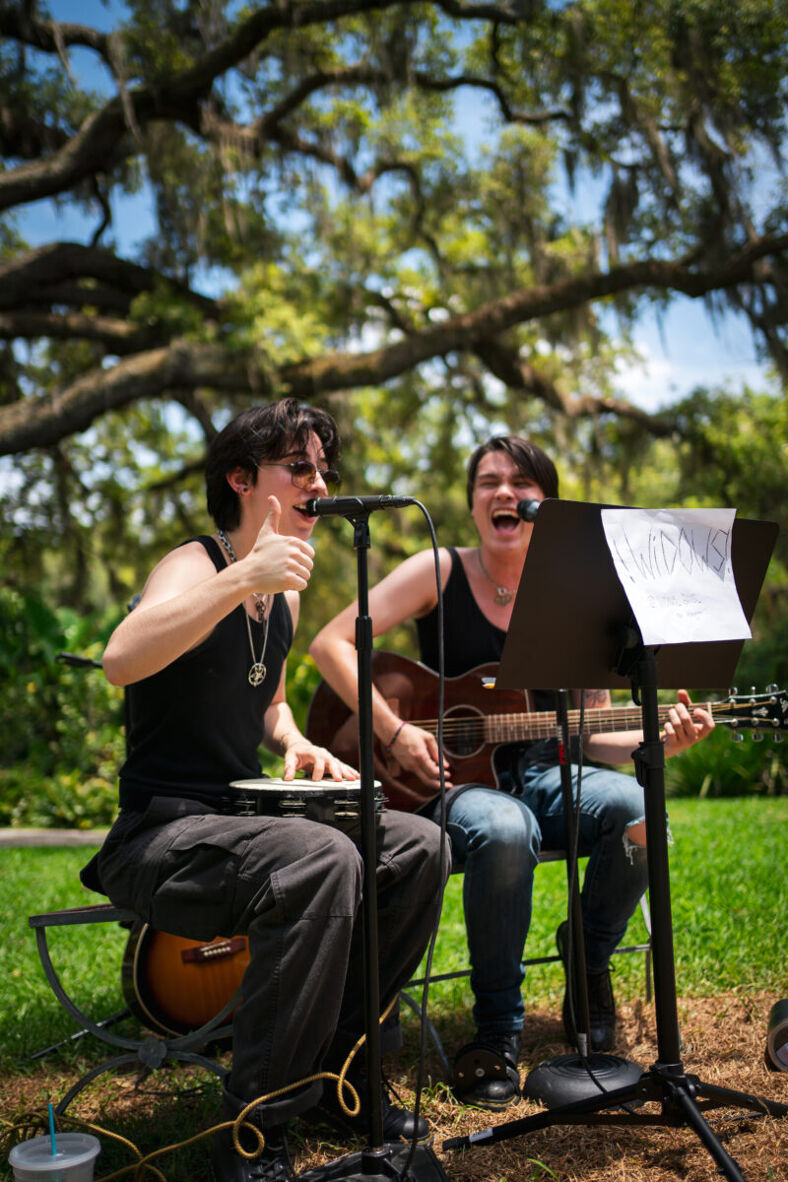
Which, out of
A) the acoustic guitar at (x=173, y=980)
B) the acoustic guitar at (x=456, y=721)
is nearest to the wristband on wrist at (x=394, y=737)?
the acoustic guitar at (x=456, y=721)

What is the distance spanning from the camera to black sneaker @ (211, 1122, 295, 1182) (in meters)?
2.00

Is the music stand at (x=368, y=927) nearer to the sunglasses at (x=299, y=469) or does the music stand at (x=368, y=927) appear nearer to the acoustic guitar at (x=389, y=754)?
the sunglasses at (x=299, y=469)

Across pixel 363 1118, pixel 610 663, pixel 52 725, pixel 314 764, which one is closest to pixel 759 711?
pixel 610 663

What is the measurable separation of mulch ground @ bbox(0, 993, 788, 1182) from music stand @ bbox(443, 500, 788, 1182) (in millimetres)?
82

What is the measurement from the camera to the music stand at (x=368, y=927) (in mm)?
1920

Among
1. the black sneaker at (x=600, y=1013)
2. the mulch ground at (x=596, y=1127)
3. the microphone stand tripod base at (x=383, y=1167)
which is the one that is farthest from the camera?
the black sneaker at (x=600, y=1013)

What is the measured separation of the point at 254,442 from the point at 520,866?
1.44 m

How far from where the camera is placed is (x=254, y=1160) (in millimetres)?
2012

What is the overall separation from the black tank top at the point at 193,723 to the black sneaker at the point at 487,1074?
41.0 inches

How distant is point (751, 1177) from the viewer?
6.70 feet

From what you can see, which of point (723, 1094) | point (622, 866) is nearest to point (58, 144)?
point (622, 866)

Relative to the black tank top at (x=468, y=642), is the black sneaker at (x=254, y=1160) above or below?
below

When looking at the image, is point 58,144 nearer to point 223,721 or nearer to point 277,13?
point 277,13

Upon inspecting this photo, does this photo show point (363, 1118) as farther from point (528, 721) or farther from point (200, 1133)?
point (528, 721)
